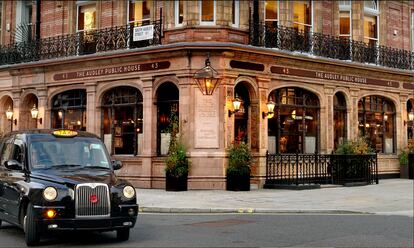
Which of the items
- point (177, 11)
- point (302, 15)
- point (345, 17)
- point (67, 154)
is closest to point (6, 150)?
point (67, 154)

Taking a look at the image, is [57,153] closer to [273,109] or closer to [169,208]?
[169,208]

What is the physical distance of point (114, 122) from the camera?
2362 cm

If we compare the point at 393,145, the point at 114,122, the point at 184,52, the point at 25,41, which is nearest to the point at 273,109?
the point at 184,52

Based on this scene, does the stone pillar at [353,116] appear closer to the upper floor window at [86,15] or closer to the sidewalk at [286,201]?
the sidewalk at [286,201]

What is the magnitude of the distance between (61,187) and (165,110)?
513 inches

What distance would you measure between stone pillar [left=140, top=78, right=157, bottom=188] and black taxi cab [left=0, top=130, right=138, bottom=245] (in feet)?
34.9

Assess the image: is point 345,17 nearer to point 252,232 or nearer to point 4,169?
point 252,232

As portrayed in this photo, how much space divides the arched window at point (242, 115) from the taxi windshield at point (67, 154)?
11534 mm

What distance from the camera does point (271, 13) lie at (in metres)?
23.6

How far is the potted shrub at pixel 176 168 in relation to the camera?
2033 centimetres

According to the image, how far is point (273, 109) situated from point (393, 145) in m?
8.32

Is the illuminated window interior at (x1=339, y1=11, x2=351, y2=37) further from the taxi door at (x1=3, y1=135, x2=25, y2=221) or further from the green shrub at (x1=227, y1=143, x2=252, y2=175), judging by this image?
the taxi door at (x1=3, y1=135, x2=25, y2=221)

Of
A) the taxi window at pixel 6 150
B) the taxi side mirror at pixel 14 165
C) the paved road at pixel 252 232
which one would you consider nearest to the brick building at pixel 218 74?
the paved road at pixel 252 232

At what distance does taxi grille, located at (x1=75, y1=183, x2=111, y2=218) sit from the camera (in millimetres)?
9352
